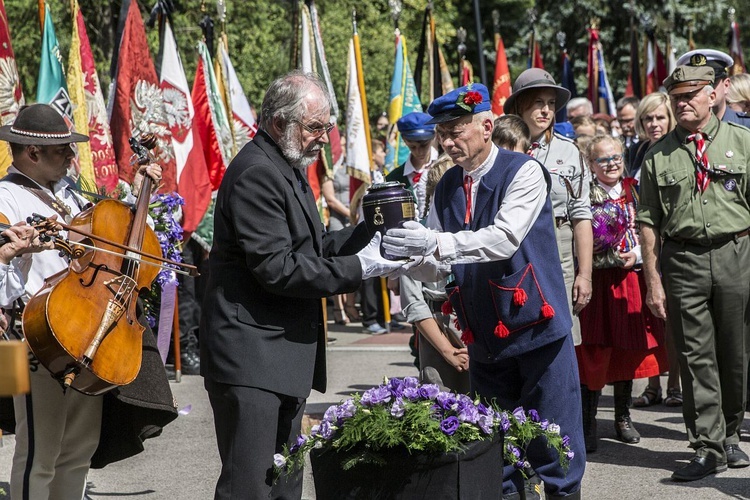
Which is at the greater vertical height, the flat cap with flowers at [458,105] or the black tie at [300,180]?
the flat cap with flowers at [458,105]

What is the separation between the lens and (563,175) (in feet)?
19.6

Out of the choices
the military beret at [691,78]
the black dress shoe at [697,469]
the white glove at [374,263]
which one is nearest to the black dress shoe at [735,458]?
the black dress shoe at [697,469]

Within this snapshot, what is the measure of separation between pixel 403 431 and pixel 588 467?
9.48 ft

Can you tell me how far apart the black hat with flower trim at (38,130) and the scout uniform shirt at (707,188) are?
10.8 ft

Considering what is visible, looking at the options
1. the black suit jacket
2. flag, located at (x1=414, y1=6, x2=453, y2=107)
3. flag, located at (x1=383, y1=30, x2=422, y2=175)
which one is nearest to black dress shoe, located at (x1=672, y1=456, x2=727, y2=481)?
the black suit jacket

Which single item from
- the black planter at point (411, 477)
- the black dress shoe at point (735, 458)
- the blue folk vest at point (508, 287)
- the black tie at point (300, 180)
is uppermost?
the black tie at point (300, 180)

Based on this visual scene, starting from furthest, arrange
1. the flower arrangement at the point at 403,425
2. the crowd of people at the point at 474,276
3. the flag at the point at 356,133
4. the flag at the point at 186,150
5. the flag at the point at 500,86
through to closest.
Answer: the flag at the point at 500,86, the flag at the point at 356,133, the flag at the point at 186,150, the crowd of people at the point at 474,276, the flower arrangement at the point at 403,425

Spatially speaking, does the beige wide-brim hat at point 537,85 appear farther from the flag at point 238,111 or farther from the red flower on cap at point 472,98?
the flag at point 238,111

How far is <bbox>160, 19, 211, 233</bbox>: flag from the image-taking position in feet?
32.3

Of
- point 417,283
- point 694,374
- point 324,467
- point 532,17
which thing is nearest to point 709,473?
point 694,374

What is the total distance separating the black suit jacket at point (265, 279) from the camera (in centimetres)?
378

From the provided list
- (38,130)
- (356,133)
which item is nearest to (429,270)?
(38,130)

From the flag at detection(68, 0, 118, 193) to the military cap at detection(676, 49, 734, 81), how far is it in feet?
16.2

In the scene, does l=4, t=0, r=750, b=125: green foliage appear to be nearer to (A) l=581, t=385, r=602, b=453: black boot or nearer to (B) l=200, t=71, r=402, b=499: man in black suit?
(A) l=581, t=385, r=602, b=453: black boot
